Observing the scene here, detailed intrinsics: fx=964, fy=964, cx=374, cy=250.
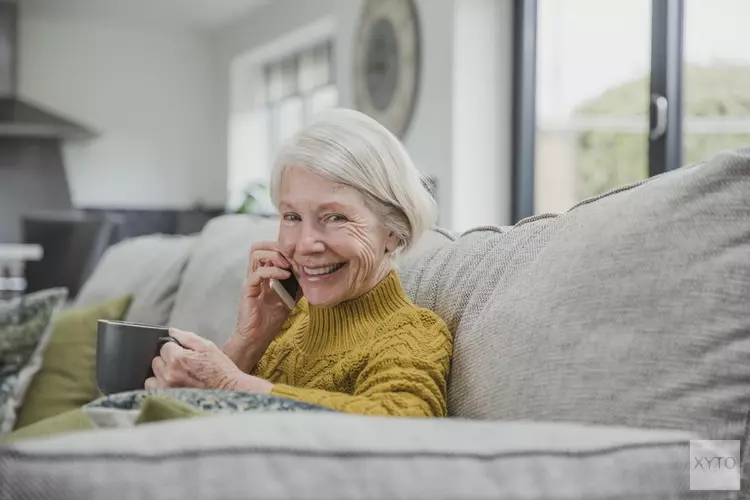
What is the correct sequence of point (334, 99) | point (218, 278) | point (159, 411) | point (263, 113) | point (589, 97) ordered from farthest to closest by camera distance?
point (263, 113), point (334, 99), point (589, 97), point (218, 278), point (159, 411)

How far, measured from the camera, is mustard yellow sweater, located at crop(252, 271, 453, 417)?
109 cm

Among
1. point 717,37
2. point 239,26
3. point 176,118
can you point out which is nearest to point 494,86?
point 717,37

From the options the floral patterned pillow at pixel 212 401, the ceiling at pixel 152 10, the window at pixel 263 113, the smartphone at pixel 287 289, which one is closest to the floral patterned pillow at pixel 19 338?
the smartphone at pixel 287 289

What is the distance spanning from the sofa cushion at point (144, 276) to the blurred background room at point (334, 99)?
28cm

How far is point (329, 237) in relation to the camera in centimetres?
127

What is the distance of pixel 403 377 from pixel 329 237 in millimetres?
247

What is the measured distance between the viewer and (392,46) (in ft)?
17.8

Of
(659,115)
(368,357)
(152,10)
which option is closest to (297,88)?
(152,10)

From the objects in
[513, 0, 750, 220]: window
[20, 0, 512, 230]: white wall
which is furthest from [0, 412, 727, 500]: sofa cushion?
[20, 0, 512, 230]: white wall

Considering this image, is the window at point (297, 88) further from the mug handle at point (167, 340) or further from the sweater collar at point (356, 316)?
the mug handle at point (167, 340)

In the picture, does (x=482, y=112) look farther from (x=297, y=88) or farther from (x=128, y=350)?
(x=128, y=350)

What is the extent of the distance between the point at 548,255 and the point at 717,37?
3.14 metres

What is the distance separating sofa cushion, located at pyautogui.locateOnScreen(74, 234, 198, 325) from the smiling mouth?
3.36 feet

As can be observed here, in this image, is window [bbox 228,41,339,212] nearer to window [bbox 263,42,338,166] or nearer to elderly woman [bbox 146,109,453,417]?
window [bbox 263,42,338,166]
